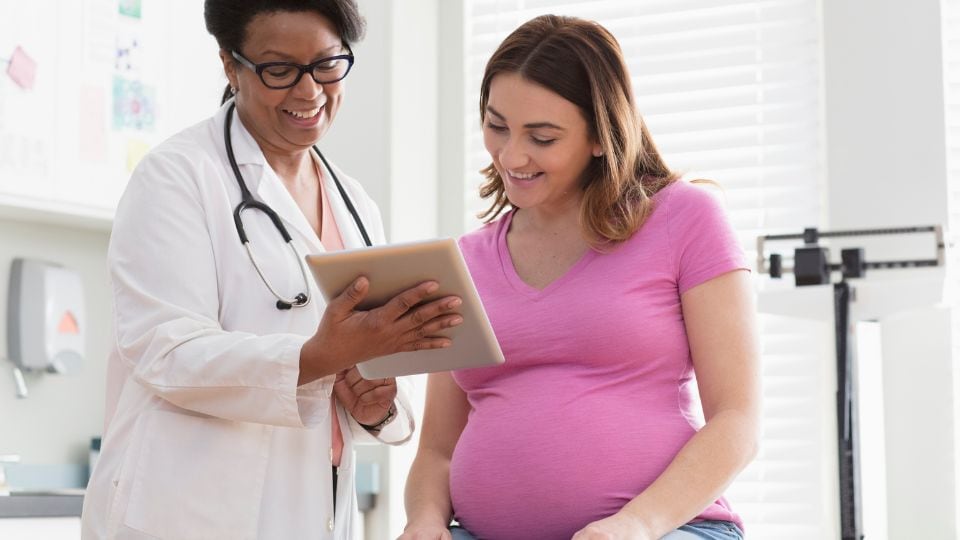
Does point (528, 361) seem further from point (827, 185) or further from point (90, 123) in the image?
point (90, 123)

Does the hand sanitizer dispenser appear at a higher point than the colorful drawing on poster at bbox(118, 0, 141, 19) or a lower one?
lower

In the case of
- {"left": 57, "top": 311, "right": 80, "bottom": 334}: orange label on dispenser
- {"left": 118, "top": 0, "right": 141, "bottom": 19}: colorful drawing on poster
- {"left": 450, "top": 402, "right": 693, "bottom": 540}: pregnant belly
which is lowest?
{"left": 450, "top": 402, "right": 693, "bottom": 540}: pregnant belly

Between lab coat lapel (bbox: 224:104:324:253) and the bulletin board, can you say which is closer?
lab coat lapel (bbox: 224:104:324:253)

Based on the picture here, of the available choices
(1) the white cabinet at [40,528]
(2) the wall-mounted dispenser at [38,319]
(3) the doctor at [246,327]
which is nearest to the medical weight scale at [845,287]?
(3) the doctor at [246,327]

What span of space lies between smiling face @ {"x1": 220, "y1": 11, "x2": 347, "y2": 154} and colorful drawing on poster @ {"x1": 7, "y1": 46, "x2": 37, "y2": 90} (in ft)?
3.53

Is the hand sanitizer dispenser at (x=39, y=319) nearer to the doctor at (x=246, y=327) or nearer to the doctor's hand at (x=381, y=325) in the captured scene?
the doctor at (x=246, y=327)

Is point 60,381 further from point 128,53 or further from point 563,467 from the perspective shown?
point 563,467

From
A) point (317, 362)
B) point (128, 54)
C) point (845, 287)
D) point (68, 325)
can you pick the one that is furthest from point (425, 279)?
point (68, 325)

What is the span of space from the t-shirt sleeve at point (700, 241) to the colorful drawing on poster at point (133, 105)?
1781 mm

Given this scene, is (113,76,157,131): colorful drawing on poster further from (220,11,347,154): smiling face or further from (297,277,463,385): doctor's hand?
(297,277,463,385): doctor's hand

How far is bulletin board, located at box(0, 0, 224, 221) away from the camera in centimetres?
276

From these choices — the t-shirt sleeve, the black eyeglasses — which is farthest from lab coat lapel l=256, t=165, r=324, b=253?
→ the t-shirt sleeve

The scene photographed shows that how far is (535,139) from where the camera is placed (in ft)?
5.62

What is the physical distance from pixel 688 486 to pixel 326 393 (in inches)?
19.6
